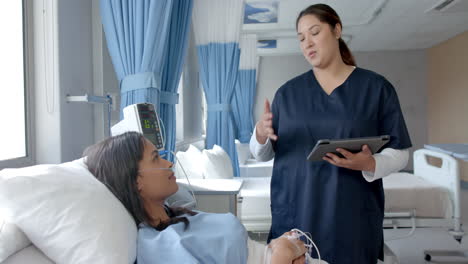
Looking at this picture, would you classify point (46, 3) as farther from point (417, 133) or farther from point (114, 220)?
point (417, 133)

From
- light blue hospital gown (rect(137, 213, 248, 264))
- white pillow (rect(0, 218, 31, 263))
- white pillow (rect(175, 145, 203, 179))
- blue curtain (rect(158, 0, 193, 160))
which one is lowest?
white pillow (rect(175, 145, 203, 179))

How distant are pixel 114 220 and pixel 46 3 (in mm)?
1263

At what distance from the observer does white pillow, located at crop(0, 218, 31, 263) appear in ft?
2.63

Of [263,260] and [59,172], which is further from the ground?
[59,172]

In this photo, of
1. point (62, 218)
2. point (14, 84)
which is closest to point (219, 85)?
point (14, 84)

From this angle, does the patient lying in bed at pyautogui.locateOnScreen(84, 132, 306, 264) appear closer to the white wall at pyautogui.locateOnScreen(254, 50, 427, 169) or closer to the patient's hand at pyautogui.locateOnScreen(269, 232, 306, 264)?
the patient's hand at pyautogui.locateOnScreen(269, 232, 306, 264)

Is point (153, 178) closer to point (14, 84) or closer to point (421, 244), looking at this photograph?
point (14, 84)

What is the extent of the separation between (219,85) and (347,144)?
2.76 m

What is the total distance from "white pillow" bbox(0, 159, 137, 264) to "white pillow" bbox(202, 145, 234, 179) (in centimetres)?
188

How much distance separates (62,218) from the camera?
894 mm

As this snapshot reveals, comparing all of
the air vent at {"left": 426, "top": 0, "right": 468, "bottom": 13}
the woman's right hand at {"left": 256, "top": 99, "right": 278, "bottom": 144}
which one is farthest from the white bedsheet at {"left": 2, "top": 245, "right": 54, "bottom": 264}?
the air vent at {"left": 426, "top": 0, "right": 468, "bottom": 13}

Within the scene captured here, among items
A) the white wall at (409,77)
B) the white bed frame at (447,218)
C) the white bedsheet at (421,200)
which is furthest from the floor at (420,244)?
the white wall at (409,77)

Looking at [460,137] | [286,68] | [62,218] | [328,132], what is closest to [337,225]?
[328,132]

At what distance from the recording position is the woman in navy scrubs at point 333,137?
1426 millimetres
